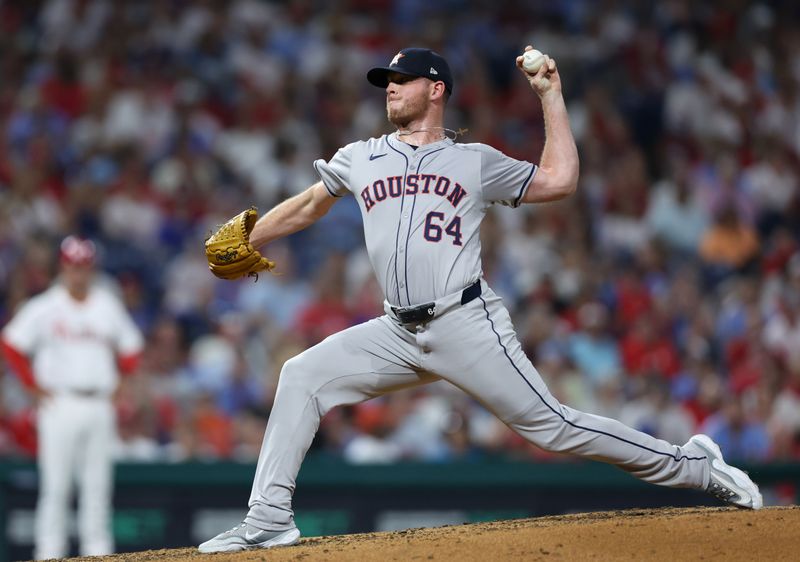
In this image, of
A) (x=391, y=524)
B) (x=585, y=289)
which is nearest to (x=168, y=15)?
(x=585, y=289)

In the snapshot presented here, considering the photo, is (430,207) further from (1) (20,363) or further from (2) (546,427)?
(1) (20,363)

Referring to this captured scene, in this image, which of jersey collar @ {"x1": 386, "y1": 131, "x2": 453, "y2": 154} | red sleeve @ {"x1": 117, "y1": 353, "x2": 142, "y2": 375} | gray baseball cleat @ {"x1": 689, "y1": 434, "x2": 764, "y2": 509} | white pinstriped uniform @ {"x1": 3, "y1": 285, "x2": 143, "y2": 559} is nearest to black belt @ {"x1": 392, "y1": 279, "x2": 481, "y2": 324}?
jersey collar @ {"x1": 386, "y1": 131, "x2": 453, "y2": 154}

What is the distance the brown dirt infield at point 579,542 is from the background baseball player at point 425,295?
245 millimetres

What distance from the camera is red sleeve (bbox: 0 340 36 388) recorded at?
319 inches

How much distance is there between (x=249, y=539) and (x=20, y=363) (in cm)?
405

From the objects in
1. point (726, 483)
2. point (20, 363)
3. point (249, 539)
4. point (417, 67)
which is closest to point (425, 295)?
point (417, 67)

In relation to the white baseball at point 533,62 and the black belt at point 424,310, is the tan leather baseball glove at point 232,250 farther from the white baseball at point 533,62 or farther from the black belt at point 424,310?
the white baseball at point 533,62

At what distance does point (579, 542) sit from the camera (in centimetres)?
474

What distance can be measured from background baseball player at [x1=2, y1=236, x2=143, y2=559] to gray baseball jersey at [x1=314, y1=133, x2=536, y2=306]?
13.4 feet

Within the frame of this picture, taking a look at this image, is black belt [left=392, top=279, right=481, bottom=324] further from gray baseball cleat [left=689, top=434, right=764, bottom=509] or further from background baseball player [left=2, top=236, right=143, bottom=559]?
background baseball player [left=2, top=236, right=143, bottom=559]

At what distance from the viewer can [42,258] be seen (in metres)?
9.85

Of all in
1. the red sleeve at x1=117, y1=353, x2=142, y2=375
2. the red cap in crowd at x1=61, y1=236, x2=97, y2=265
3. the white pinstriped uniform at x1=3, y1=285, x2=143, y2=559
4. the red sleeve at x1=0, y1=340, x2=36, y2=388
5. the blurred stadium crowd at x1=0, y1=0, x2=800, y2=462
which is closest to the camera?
the white pinstriped uniform at x1=3, y1=285, x2=143, y2=559

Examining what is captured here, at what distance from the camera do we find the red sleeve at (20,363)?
8094 mm

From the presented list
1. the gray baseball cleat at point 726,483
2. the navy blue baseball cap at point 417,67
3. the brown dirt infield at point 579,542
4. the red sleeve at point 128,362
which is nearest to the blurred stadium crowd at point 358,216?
the red sleeve at point 128,362
